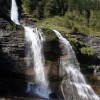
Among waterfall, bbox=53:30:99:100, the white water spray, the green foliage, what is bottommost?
waterfall, bbox=53:30:99:100

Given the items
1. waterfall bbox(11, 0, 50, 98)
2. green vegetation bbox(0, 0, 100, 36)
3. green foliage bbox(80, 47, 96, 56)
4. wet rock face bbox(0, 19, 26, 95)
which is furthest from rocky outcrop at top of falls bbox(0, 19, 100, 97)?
green vegetation bbox(0, 0, 100, 36)

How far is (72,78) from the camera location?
41.1 m

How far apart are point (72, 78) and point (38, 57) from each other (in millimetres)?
5409

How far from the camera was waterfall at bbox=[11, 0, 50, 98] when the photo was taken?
39.2 meters

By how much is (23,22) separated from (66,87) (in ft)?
69.0

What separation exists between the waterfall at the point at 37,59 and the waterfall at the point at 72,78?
260 centimetres

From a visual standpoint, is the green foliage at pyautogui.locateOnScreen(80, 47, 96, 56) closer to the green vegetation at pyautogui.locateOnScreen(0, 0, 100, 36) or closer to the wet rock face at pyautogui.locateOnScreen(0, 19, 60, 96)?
the wet rock face at pyautogui.locateOnScreen(0, 19, 60, 96)

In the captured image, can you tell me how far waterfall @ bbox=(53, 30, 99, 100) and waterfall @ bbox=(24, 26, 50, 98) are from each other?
8.55 feet

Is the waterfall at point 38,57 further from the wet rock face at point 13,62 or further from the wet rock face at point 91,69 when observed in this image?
the wet rock face at point 91,69

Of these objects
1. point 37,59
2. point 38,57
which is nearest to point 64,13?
point 38,57

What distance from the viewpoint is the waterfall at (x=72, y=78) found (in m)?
38.5

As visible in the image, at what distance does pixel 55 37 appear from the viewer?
42.3 meters

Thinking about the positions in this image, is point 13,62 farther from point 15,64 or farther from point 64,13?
point 64,13

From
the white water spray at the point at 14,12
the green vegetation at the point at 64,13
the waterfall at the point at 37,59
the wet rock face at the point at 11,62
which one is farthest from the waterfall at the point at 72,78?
the white water spray at the point at 14,12
